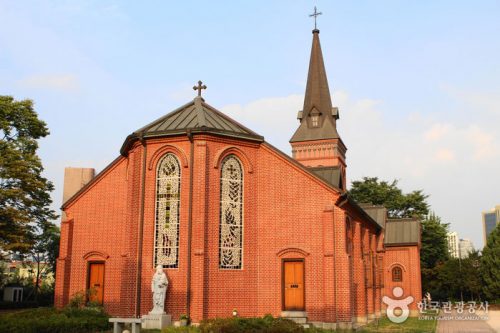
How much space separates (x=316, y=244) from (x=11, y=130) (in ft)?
71.1

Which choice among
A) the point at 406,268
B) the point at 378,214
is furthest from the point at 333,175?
the point at 406,268

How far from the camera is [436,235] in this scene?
53969 millimetres

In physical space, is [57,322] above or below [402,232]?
below

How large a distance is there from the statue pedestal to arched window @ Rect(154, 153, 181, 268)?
6.43 ft

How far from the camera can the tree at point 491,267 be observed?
43.1 m

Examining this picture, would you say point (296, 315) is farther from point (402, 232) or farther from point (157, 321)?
point (402, 232)

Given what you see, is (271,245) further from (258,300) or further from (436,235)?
(436,235)

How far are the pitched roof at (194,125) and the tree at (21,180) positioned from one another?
1061 centimetres

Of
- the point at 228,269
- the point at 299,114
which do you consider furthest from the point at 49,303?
the point at 299,114

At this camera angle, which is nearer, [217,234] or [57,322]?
[57,322]

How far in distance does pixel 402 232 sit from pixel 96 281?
75.9ft

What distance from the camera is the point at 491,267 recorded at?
43938 millimetres

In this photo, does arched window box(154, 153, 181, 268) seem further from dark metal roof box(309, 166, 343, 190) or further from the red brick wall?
the red brick wall

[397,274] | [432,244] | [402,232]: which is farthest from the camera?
[432,244]
